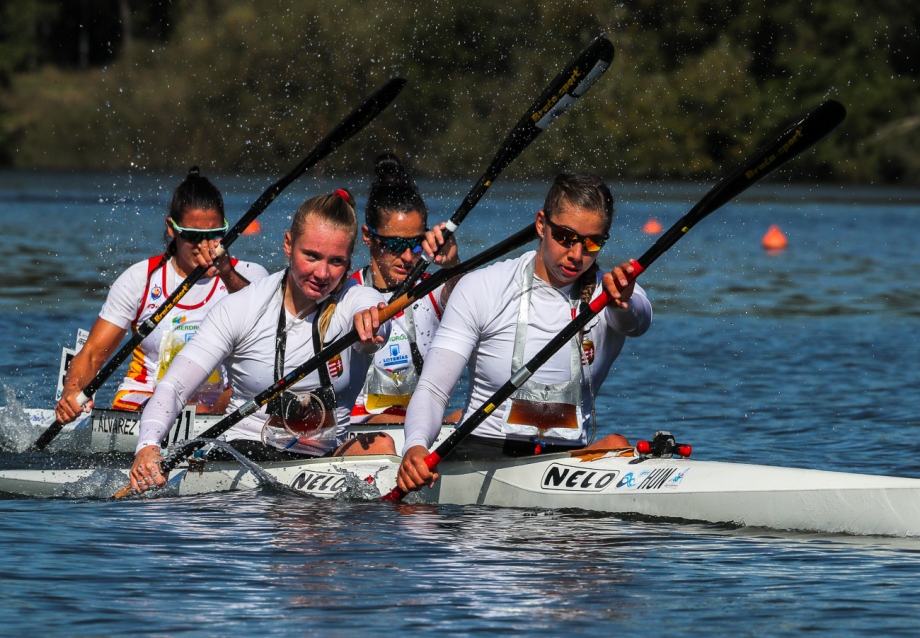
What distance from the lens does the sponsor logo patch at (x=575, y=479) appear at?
21.0ft

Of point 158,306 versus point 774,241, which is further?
point 774,241

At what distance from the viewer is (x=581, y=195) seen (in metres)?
6.10

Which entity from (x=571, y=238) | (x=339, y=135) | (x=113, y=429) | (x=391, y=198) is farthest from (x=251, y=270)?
(x=571, y=238)

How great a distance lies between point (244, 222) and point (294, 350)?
206 cm

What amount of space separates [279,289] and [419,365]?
1.65 m

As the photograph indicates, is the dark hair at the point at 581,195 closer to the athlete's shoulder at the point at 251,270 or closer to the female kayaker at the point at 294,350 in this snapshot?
the female kayaker at the point at 294,350

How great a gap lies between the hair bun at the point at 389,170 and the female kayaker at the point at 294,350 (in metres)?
1.33

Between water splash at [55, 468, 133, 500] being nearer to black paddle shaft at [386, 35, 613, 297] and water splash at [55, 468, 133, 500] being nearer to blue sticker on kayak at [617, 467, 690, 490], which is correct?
black paddle shaft at [386, 35, 613, 297]

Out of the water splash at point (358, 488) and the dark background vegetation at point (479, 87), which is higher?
the dark background vegetation at point (479, 87)

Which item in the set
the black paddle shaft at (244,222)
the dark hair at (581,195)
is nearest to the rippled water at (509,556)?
the black paddle shaft at (244,222)

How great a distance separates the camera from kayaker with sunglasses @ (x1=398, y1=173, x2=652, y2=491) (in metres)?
6.11

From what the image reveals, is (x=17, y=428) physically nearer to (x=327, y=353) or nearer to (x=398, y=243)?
(x=398, y=243)

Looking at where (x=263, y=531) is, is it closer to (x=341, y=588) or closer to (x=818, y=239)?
(x=341, y=588)

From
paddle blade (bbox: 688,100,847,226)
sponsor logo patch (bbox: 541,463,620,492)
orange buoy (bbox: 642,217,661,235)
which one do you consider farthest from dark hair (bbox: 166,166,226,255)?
orange buoy (bbox: 642,217,661,235)
